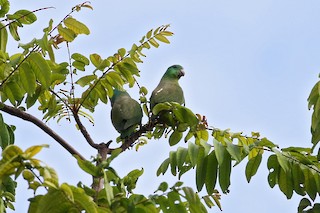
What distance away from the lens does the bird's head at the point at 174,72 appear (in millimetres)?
3777

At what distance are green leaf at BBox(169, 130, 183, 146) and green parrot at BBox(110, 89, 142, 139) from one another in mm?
176

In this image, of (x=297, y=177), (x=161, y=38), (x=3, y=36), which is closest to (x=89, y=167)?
(x=297, y=177)

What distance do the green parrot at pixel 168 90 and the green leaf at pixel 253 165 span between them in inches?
23.2

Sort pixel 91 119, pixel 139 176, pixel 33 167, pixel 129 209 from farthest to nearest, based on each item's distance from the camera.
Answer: pixel 91 119
pixel 139 176
pixel 129 209
pixel 33 167

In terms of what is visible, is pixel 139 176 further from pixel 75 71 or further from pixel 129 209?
pixel 75 71

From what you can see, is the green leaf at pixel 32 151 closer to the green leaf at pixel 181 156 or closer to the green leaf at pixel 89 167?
the green leaf at pixel 89 167

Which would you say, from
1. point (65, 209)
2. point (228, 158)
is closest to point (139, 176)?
point (228, 158)

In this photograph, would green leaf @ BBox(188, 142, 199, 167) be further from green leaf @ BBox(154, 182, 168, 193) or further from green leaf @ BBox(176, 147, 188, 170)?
green leaf @ BBox(154, 182, 168, 193)

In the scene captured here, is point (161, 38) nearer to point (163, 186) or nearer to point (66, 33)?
point (66, 33)

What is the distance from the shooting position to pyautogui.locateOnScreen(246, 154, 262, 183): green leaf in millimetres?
3025

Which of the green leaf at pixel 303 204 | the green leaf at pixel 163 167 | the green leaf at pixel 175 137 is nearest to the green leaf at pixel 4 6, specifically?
the green leaf at pixel 175 137

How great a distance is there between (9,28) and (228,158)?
1373mm

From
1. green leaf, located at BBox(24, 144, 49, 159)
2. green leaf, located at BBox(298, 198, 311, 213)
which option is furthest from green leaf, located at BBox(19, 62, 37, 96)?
green leaf, located at BBox(298, 198, 311, 213)

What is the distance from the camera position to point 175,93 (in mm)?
3502
